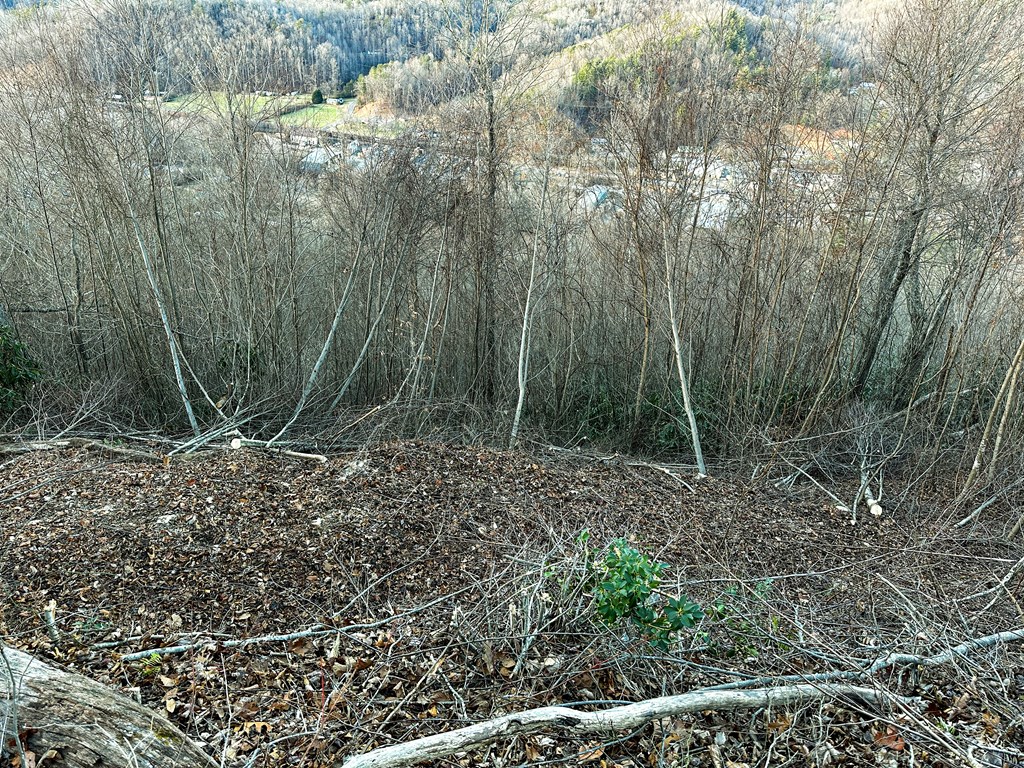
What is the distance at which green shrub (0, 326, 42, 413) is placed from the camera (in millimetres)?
6547

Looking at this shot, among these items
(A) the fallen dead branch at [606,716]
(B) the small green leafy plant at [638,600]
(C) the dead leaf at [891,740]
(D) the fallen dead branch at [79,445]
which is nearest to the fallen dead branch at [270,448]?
(D) the fallen dead branch at [79,445]

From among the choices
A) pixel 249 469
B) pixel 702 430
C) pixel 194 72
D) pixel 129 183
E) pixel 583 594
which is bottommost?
pixel 702 430

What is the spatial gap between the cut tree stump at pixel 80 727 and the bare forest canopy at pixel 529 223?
429 cm

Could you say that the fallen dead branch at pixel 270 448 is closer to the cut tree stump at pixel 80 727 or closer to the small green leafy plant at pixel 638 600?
the cut tree stump at pixel 80 727

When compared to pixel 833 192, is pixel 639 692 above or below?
below

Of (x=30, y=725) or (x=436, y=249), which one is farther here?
(x=436, y=249)

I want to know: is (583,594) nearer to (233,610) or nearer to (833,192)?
(233,610)

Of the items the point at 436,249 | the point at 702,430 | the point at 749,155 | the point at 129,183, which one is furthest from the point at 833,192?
the point at 129,183

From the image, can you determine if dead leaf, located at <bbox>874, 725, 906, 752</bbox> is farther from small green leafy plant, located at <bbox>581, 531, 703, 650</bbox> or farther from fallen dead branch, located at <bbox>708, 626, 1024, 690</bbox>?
small green leafy plant, located at <bbox>581, 531, 703, 650</bbox>

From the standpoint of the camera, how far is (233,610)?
11.4 feet

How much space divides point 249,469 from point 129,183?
4.17 meters

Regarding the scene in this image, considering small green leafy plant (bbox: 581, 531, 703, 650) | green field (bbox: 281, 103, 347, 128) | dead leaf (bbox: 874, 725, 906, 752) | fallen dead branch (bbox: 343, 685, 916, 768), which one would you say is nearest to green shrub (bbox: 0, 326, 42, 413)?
green field (bbox: 281, 103, 347, 128)

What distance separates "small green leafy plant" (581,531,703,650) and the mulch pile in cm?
21

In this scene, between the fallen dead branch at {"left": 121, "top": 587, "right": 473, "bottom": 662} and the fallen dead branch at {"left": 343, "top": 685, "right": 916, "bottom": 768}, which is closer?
the fallen dead branch at {"left": 343, "top": 685, "right": 916, "bottom": 768}
